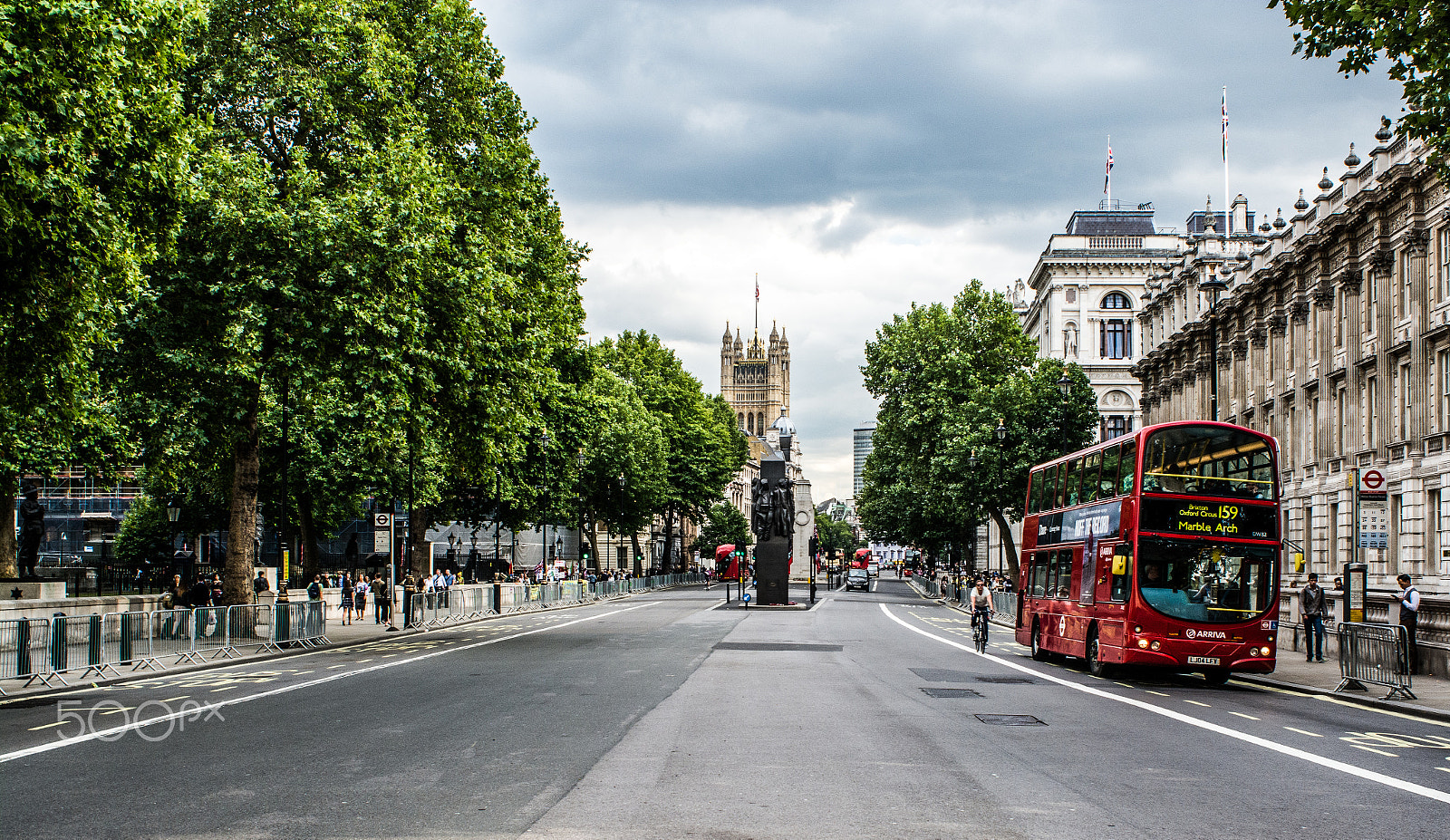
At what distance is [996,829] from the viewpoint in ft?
26.2

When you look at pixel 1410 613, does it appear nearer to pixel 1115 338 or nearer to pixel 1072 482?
pixel 1072 482

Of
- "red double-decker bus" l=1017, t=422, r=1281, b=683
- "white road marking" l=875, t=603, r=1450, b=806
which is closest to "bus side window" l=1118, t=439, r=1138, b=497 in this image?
"red double-decker bus" l=1017, t=422, r=1281, b=683

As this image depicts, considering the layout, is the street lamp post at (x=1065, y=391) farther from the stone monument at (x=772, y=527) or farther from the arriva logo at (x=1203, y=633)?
the arriva logo at (x=1203, y=633)

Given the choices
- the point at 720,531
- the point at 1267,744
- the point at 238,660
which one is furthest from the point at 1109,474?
the point at 720,531

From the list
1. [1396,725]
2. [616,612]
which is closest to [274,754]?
[1396,725]

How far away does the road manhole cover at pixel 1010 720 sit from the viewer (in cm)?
1424

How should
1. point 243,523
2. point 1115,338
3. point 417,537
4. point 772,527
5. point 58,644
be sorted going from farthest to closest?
point 1115,338 < point 772,527 < point 417,537 < point 243,523 < point 58,644

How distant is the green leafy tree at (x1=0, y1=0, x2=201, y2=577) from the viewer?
582 inches

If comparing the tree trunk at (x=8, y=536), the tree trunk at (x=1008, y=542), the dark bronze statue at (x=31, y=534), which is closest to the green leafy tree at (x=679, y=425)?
the tree trunk at (x=1008, y=542)

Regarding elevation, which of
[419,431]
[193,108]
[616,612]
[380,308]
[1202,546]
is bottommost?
[616,612]

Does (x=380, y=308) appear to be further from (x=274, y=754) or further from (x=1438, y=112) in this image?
(x=1438, y=112)

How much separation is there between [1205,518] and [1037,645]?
773 cm

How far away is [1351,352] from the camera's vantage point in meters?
38.5

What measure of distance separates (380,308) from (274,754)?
1586cm
